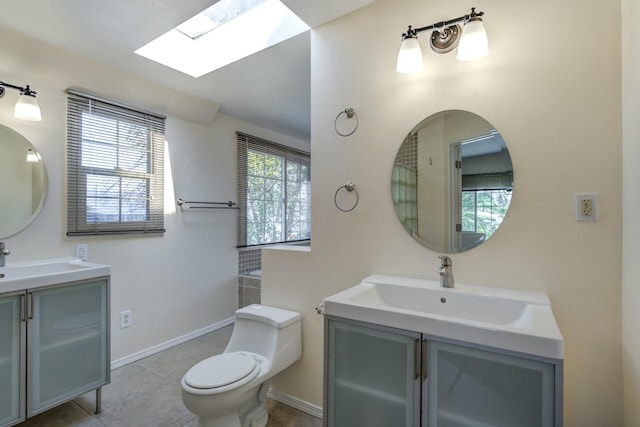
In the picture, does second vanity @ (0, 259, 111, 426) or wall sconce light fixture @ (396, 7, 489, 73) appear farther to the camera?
second vanity @ (0, 259, 111, 426)

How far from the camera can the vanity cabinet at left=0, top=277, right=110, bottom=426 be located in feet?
5.10

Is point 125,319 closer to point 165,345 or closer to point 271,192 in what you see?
point 165,345

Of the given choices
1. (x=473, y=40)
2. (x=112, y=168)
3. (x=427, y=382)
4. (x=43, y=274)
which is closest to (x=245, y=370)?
(x=427, y=382)

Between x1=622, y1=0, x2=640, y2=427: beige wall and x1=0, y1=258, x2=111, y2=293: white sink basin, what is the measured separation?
2.59 m

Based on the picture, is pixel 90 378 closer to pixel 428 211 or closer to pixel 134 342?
pixel 134 342

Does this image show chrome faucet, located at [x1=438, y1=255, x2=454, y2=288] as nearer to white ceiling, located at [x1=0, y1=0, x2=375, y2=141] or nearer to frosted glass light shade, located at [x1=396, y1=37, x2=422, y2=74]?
frosted glass light shade, located at [x1=396, y1=37, x2=422, y2=74]

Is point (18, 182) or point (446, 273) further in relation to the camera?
point (18, 182)

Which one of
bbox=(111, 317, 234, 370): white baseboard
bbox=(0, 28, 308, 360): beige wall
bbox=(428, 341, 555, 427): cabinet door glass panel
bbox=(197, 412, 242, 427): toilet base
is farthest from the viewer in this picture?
bbox=(111, 317, 234, 370): white baseboard

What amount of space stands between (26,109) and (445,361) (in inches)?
103

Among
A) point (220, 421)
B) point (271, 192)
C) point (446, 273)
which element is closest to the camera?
point (446, 273)

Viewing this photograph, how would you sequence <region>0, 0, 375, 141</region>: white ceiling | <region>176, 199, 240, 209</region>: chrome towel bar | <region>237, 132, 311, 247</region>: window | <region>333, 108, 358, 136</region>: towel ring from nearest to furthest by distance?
<region>0, 0, 375, 141</region>: white ceiling < <region>333, 108, 358, 136</region>: towel ring < <region>176, 199, 240, 209</region>: chrome towel bar < <region>237, 132, 311, 247</region>: window

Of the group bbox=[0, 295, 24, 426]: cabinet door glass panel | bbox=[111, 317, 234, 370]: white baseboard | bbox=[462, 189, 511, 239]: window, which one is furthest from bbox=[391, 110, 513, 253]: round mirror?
bbox=[111, 317, 234, 370]: white baseboard

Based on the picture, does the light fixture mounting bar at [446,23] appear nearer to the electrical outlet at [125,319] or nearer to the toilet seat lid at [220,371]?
the toilet seat lid at [220,371]

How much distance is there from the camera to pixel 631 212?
42.1 inches
